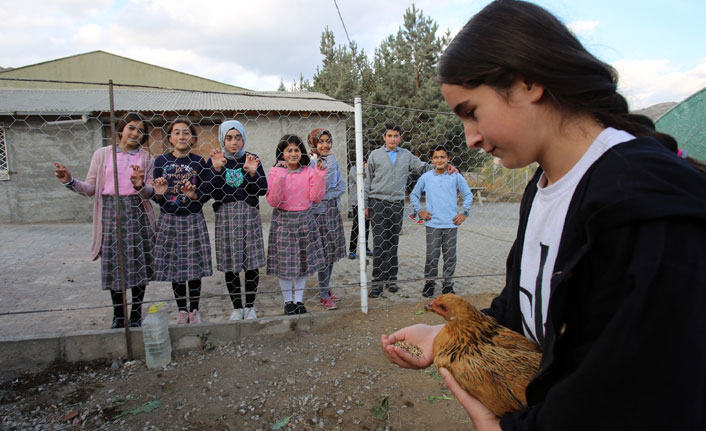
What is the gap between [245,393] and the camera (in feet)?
7.79

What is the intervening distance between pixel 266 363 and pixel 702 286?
2663mm

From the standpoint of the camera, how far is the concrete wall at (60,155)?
9953 mm

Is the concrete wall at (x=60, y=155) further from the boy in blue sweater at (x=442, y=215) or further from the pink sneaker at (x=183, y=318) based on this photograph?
the pink sneaker at (x=183, y=318)

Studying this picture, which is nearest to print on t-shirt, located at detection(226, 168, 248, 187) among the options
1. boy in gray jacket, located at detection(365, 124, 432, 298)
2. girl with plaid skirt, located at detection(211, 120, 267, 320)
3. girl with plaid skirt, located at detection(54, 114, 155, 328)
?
girl with plaid skirt, located at detection(211, 120, 267, 320)

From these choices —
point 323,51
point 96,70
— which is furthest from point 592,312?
point 96,70

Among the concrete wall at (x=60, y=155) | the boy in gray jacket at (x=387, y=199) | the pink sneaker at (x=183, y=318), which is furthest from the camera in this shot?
the concrete wall at (x=60, y=155)

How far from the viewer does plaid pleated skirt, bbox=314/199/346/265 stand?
3975 mm

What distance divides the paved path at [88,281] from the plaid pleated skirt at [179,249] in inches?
16.5

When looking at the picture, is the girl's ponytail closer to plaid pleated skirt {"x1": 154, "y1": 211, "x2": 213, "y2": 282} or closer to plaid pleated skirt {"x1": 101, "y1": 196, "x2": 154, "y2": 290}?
plaid pleated skirt {"x1": 154, "y1": 211, "x2": 213, "y2": 282}

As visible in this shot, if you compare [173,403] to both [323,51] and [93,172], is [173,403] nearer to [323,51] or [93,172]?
[93,172]

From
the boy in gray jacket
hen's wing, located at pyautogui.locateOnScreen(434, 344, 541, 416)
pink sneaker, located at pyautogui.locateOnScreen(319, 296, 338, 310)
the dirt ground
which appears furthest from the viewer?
the boy in gray jacket

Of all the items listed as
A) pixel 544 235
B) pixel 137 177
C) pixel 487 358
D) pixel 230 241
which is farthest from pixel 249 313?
pixel 544 235

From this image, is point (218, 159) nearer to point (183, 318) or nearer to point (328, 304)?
point (183, 318)

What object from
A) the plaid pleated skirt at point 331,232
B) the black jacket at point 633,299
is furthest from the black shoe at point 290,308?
the black jacket at point 633,299
